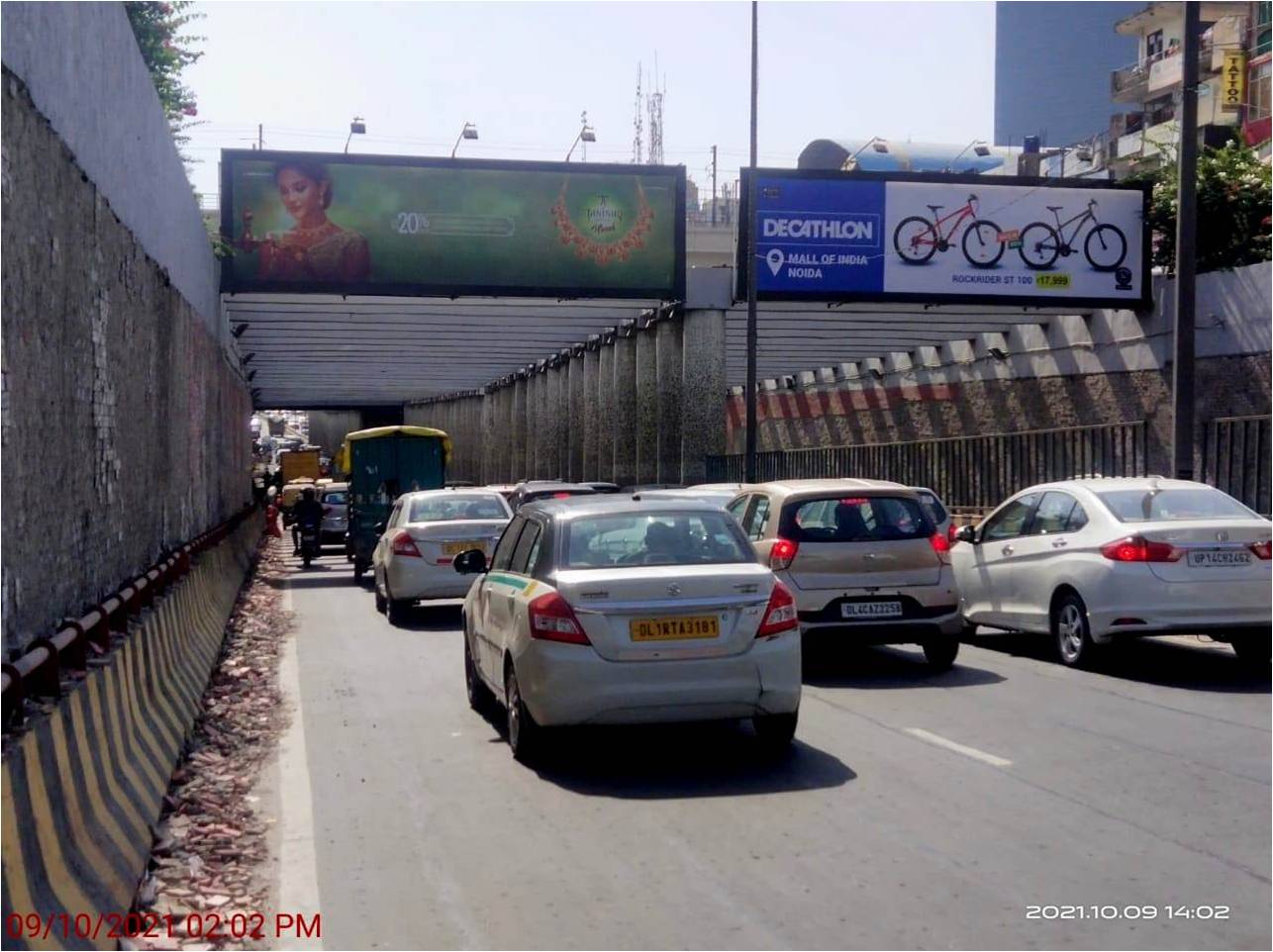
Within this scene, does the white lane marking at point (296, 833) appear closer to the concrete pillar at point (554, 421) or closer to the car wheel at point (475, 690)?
the car wheel at point (475, 690)

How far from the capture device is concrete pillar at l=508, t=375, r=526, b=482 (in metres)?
58.5

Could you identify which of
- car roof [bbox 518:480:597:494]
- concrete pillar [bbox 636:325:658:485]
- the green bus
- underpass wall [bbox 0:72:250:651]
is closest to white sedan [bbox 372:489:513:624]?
car roof [bbox 518:480:597:494]

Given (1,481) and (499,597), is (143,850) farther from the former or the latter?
(499,597)

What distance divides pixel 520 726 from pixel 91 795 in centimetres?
327

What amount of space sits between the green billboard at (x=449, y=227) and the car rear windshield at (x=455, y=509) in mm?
11501

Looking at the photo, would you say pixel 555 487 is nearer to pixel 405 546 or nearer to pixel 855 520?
pixel 405 546

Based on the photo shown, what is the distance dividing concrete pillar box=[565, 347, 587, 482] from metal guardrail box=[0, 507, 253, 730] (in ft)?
116

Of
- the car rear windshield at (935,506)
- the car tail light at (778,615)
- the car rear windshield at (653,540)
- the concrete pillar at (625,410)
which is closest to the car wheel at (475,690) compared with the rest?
the car rear windshield at (653,540)

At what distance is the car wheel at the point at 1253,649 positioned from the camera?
501 inches

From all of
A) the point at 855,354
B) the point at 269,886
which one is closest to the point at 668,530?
the point at 269,886

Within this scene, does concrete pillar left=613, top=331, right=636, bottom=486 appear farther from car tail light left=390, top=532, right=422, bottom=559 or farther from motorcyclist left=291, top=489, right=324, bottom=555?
car tail light left=390, top=532, right=422, bottom=559

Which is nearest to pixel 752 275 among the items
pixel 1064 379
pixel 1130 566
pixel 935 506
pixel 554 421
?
pixel 1064 379

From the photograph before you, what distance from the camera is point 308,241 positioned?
96.8 ft

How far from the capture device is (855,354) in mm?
41344
